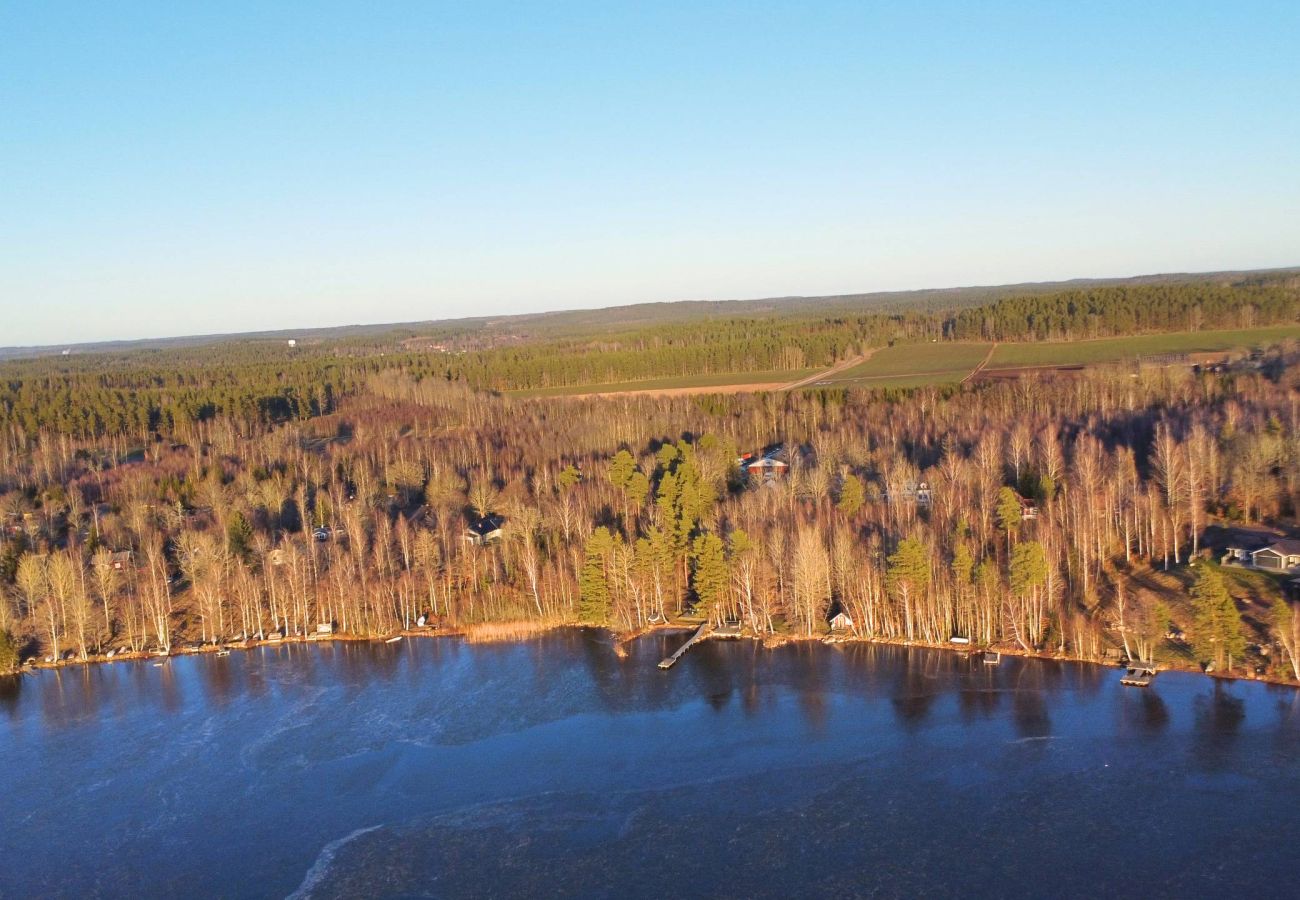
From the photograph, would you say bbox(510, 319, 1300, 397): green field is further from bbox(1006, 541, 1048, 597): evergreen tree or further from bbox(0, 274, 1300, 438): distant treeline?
bbox(1006, 541, 1048, 597): evergreen tree

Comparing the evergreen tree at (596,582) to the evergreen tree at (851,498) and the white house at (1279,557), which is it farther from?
the white house at (1279,557)

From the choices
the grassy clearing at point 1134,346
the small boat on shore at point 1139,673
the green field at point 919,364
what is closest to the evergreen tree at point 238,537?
the small boat on shore at point 1139,673

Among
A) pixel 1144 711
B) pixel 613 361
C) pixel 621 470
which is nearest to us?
pixel 1144 711

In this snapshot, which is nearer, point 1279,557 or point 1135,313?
point 1279,557

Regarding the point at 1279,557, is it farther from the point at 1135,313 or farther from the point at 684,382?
the point at 684,382

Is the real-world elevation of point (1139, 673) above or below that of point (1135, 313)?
below

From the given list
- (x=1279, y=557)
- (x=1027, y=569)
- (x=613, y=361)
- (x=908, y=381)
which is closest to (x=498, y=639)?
(x=1027, y=569)

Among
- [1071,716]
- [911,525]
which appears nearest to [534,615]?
[911,525]

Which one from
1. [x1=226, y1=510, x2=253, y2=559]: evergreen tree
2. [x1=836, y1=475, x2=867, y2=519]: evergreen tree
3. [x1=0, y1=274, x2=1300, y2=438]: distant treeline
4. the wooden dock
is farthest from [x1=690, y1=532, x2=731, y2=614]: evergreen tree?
[x1=0, y1=274, x2=1300, y2=438]: distant treeline
